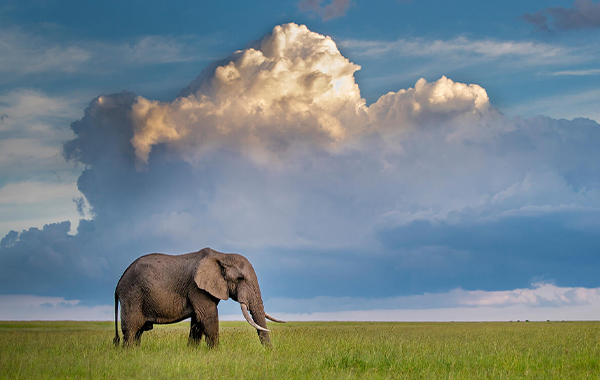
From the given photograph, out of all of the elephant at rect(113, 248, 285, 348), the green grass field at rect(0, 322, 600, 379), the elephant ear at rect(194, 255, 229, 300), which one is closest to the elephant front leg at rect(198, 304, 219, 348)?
the elephant at rect(113, 248, 285, 348)

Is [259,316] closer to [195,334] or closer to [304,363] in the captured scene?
[195,334]

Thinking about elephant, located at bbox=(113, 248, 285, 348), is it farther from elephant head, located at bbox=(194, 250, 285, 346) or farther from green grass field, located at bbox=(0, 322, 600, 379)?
green grass field, located at bbox=(0, 322, 600, 379)

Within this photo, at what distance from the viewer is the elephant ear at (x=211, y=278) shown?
19.9 m

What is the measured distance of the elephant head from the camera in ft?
65.8

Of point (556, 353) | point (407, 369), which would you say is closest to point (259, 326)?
point (407, 369)

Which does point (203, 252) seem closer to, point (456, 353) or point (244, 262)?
point (244, 262)

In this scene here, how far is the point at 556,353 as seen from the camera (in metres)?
19.0

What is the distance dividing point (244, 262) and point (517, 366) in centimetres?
963

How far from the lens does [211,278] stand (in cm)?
2012

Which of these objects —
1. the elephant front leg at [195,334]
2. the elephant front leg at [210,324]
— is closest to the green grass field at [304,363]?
the elephant front leg at [210,324]

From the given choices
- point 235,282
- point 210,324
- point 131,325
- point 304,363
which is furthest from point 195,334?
point 304,363

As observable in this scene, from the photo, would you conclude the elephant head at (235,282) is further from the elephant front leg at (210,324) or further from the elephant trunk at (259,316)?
the elephant front leg at (210,324)

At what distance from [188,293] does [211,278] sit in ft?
3.38

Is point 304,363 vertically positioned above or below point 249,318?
below
